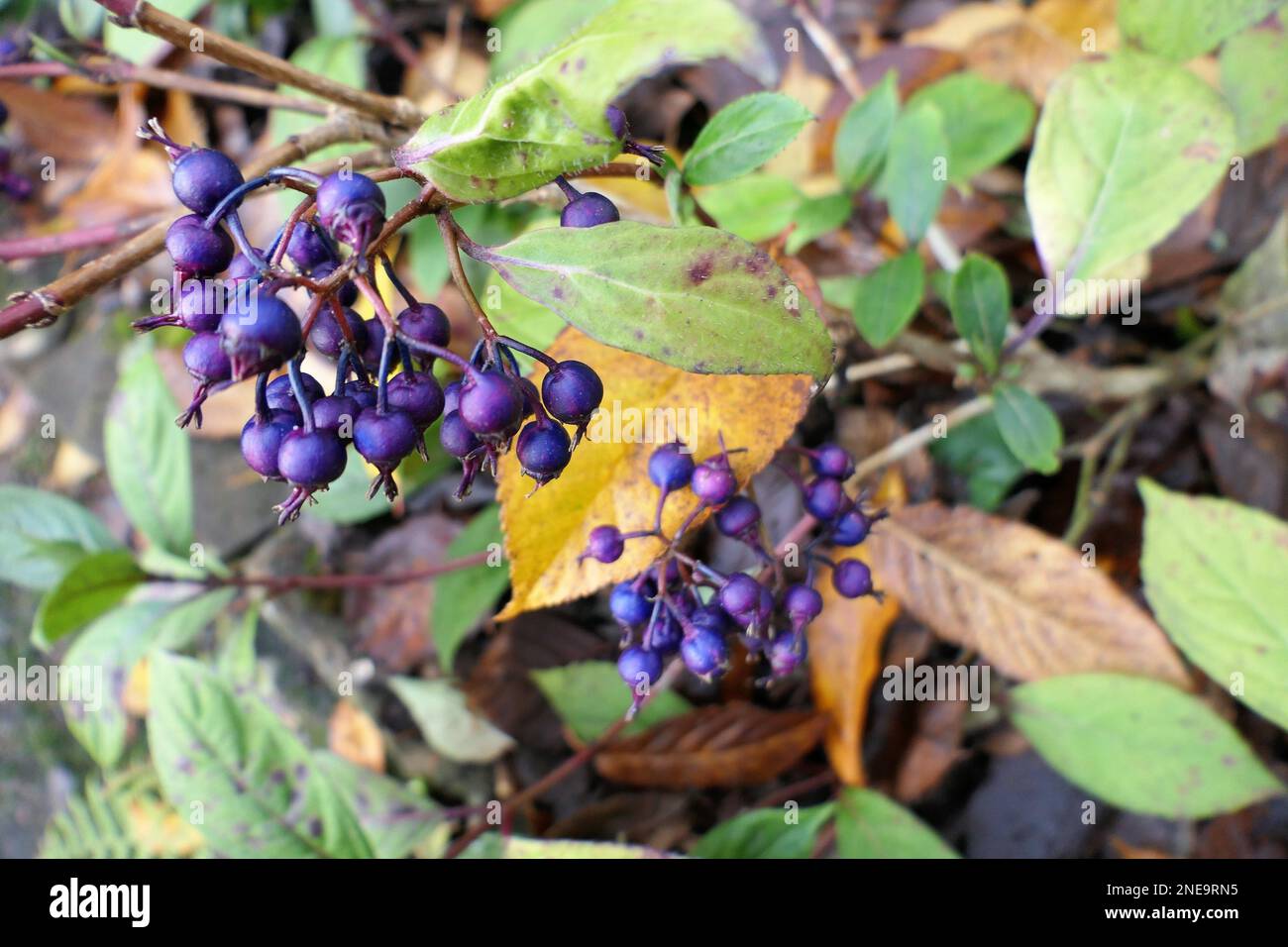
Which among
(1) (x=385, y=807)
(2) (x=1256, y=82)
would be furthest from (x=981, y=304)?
(1) (x=385, y=807)

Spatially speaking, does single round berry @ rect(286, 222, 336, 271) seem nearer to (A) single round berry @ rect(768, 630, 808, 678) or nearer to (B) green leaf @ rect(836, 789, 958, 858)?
(A) single round berry @ rect(768, 630, 808, 678)

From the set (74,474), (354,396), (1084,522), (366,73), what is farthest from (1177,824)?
(74,474)

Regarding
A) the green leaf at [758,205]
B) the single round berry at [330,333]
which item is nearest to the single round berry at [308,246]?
the single round berry at [330,333]

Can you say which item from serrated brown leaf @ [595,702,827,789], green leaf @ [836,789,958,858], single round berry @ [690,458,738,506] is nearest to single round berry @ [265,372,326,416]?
single round berry @ [690,458,738,506]

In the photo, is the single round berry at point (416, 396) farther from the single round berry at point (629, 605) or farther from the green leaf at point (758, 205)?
the green leaf at point (758, 205)

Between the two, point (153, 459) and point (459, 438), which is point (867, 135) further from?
point (153, 459)

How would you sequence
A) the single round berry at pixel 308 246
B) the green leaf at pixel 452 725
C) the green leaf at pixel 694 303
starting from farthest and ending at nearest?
1. the green leaf at pixel 452 725
2. the single round berry at pixel 308 246
3. the green leaf at pixel 694 303

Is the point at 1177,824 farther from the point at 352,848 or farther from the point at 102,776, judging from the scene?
the point at 102,776
